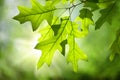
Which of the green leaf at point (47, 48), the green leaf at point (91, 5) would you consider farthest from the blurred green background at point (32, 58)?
the green leaf at point (91, 5)

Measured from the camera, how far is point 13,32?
178 inches

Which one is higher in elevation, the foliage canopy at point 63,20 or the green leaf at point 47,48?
the foliage canopy at point 63,20

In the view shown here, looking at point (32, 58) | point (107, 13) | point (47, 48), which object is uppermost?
point (107, 13)

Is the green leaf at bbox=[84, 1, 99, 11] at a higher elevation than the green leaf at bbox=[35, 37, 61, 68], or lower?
higher

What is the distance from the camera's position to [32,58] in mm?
4160

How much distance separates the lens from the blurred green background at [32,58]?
167 inches

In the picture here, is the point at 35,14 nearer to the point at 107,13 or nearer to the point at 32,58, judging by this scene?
the point at 107,13

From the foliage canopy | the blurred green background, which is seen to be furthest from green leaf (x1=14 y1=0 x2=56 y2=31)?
the blurred green background

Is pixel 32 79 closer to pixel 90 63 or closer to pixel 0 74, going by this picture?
pixel 0 74

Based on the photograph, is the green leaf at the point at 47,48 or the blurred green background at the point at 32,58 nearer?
the green leaf at the point at 47,48

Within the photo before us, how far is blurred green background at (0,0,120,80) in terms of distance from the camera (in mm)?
4254

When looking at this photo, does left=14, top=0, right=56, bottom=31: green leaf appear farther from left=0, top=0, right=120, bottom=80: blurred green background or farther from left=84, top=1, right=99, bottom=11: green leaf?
left=0, top=0, right=120, bottom=80: blurred green background

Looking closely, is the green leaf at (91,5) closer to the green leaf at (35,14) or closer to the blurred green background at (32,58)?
the green leaf at (35,14)

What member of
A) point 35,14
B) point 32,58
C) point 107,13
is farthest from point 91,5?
point 32,58
